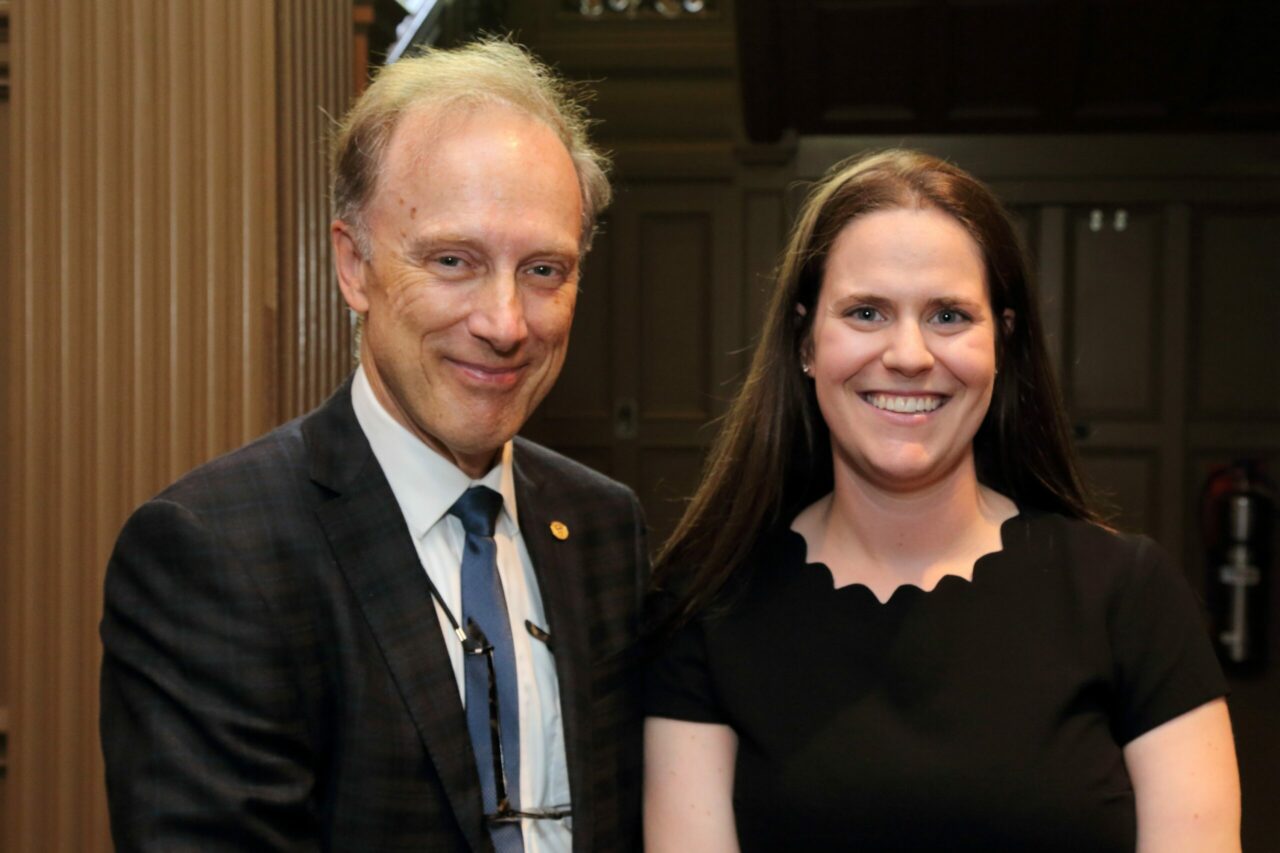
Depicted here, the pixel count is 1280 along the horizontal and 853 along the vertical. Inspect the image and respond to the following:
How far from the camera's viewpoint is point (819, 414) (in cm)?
196

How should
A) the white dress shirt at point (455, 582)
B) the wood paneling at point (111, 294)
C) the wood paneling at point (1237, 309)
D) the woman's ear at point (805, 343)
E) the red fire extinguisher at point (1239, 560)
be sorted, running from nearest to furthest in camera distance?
the white dress shirt at point (455, 582)
the woman's ear at point (805, 343)
the wood paneling at point (111, 294)
the red fire extinguisher at point (1239, 560)
the wood paneling at point (1237, 309)

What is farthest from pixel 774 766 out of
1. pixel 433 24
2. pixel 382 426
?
pixel 433 24

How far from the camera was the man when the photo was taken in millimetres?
1463

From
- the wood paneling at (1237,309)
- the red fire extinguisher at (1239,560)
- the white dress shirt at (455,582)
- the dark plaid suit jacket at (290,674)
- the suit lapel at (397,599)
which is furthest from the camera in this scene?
the wood paneling at (1237,309)

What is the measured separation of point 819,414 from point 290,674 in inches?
33.1

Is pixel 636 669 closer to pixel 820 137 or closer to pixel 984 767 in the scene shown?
pixel 984 767

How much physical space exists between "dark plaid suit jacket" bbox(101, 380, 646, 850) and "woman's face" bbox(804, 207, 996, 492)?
48 centimetres

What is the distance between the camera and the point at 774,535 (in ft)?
6.37

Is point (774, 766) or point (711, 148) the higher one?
point (711, 148)

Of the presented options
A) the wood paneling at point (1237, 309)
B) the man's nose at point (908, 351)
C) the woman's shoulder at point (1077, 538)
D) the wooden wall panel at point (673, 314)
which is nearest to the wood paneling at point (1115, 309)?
the wood paneling at point (1237, 309)

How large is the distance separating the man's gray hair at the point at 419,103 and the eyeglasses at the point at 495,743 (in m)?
0.48

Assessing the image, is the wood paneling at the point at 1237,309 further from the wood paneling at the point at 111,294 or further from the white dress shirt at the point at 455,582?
the white dress shirt at the point at 455,582

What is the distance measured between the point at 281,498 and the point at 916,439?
786mm

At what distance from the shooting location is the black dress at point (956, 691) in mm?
1655
